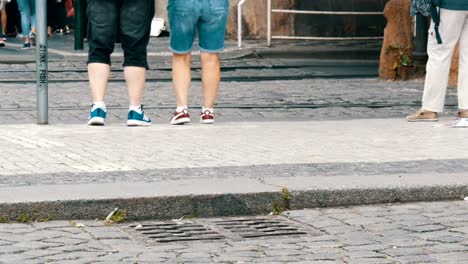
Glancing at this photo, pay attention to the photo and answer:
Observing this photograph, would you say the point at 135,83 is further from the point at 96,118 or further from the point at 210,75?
the point at 210,75

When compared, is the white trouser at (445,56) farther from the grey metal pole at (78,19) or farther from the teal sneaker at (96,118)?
the grey metal pole at (78,19)

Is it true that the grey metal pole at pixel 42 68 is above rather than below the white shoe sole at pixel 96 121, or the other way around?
above

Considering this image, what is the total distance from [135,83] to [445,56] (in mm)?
2416

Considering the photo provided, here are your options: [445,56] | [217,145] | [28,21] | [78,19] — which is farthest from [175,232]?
[28,21]

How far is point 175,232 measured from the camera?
6.59 m

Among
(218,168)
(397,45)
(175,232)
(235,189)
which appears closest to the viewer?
(175,232)

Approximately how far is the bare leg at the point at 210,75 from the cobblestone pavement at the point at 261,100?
571 millimetres

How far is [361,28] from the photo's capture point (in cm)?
2181

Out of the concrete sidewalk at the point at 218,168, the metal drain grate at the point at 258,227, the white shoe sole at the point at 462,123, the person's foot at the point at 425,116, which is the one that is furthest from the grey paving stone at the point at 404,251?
the person's foot at the point at 425,116

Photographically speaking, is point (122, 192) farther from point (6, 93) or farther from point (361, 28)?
point (361, 28)

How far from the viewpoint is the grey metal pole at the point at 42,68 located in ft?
33.3

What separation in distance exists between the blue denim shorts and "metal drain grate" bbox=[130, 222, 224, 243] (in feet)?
12.1

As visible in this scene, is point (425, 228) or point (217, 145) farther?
point (217, 145)

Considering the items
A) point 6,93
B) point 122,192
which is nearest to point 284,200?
point 122,192
